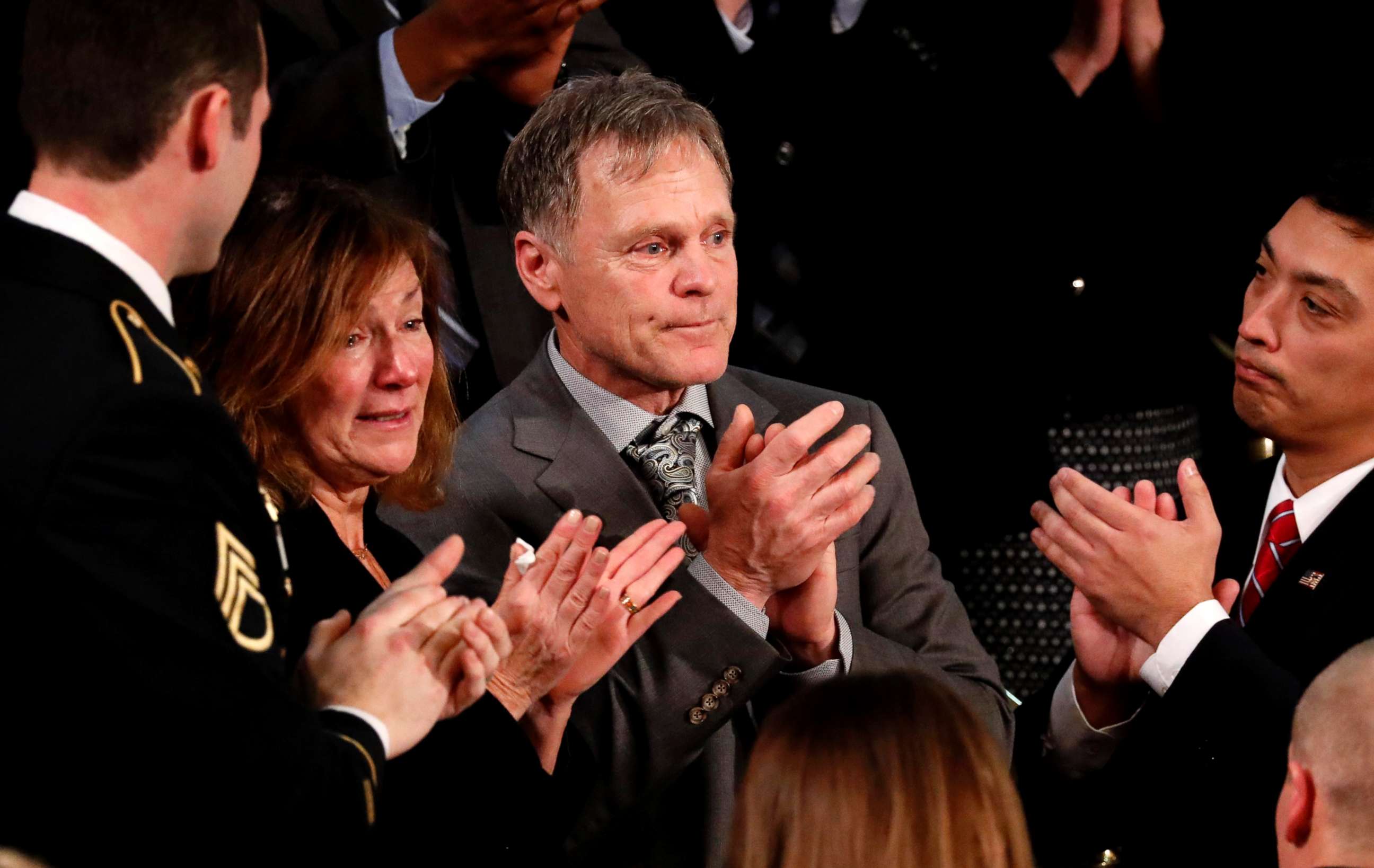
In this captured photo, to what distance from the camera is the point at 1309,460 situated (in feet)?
8.13

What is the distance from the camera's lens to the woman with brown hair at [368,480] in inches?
79.2

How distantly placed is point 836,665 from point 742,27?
61.7 inches

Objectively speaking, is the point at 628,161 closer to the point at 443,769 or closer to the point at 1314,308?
the point at 443,769

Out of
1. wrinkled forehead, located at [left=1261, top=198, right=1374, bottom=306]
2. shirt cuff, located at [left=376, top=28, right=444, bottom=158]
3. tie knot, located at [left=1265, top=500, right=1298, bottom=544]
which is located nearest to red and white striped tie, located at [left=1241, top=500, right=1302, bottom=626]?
tie knot, located at [left=1265, top=500, right=1298, bottom=544]

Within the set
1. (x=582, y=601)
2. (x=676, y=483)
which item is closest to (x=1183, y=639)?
(x=676, y=483)

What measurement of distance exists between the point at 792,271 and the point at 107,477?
2.05 meters

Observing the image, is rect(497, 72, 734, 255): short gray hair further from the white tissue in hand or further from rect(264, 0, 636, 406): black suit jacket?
the white tissue in hand

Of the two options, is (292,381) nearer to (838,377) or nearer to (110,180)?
(110,180)

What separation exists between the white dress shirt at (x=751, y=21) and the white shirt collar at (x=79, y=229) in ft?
6.24

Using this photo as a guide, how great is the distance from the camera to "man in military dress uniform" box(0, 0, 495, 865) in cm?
139

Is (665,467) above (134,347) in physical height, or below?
below

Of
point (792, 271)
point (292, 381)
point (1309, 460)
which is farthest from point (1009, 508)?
point (292, 381)

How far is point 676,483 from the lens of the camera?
2445 millimetres

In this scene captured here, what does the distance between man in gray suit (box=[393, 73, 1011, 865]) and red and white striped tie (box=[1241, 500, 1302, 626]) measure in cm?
45
